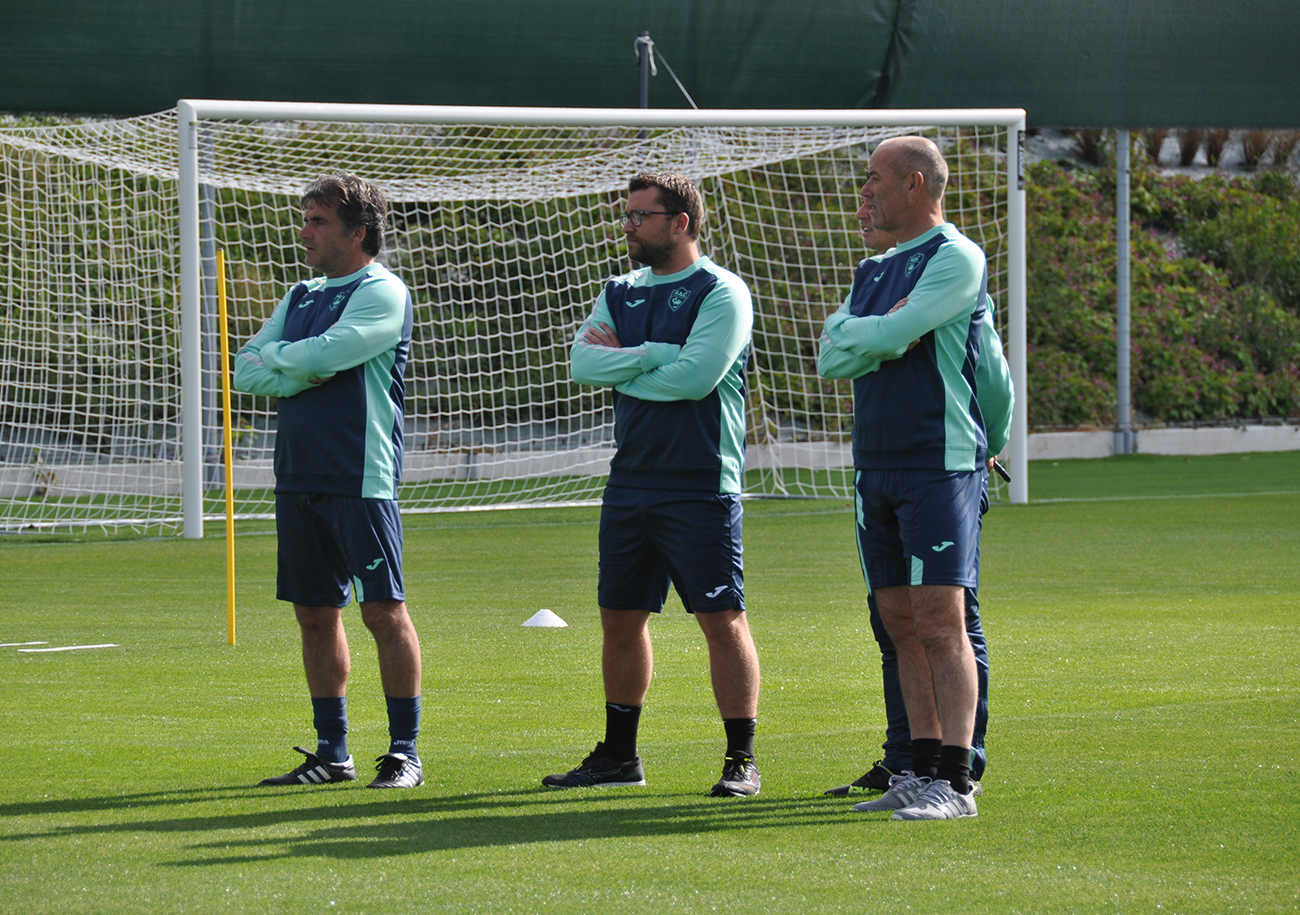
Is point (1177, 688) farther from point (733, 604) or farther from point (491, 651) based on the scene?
point (491, 651)

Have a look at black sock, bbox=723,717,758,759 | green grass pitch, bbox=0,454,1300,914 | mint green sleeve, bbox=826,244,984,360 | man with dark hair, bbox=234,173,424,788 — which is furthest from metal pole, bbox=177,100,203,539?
mint green sleeve, bbox=826,244,984,360

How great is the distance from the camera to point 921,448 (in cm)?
415

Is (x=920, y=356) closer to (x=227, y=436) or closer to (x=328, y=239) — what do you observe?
(x=328, y=239)

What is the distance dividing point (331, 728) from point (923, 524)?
1.84 meters

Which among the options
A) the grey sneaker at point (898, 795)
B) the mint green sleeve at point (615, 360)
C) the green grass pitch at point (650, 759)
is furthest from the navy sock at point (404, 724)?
the grey sneaker at point (898, 795)

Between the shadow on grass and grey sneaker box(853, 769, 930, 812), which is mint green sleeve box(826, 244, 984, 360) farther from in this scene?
the shadow on grass

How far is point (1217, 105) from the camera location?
15922 mm

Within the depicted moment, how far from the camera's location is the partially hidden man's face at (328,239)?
474 centimetres

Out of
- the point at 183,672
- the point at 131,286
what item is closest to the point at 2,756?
the point at 183,672

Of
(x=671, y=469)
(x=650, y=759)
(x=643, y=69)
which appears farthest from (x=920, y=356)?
(x=643, y=69)

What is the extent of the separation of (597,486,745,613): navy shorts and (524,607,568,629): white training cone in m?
3.13

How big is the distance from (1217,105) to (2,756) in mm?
13991

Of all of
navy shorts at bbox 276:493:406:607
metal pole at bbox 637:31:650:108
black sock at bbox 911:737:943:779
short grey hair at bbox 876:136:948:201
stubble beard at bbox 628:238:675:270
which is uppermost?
metal pole at bbox 637:31:650:108

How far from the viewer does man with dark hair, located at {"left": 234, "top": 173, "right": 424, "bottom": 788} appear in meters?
4.62
